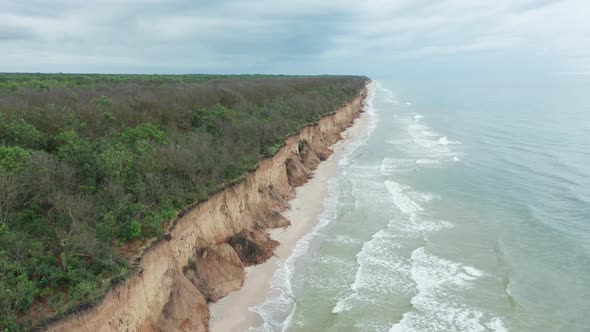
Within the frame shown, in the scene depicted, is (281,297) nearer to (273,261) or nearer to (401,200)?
(273,261)

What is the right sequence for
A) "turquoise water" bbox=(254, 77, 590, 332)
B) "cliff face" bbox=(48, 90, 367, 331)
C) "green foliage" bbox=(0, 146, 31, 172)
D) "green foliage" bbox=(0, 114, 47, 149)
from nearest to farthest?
"cliff face" bbox=(48, 90, 367, 331) < "green foliage" bbox=(0, 146, 31, 172) < "turquoise water" bbox=(254, 77, 590, 332) < "green foliage" bbox=(0, 114, 47, 149)

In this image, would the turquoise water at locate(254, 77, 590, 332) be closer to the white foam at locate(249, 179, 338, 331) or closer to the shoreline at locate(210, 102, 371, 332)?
the white foam at locate(249, 179, 338, 331)

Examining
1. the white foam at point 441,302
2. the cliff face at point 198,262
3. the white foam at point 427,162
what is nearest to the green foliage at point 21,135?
Answer: the cliff face at point 198,262

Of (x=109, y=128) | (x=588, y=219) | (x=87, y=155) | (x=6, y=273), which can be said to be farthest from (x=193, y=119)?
(x=588, y=219)

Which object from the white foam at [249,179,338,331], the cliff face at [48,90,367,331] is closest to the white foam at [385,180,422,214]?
the white foam at [249,179,338,331]

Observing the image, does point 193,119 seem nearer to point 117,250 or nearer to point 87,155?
point 87,155

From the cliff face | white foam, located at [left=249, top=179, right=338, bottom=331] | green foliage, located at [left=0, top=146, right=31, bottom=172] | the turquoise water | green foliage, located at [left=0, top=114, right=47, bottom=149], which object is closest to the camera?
the cliff face
